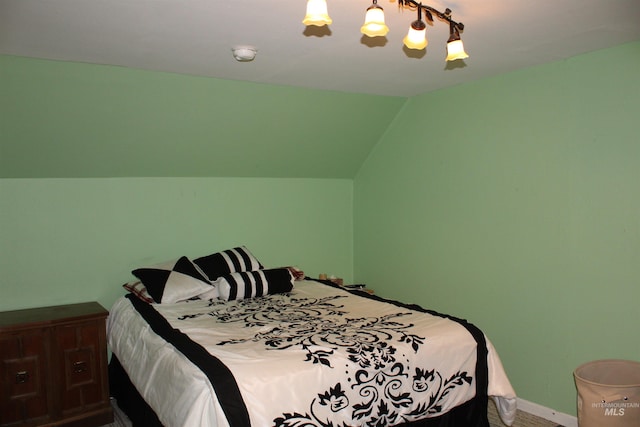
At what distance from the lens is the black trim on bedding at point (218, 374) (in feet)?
6.64

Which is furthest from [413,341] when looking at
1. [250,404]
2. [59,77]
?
[59,77]

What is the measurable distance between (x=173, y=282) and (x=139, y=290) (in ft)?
0.88

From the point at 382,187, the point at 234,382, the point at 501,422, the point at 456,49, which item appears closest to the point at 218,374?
the point at 234,382

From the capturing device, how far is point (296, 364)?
2.27 meters

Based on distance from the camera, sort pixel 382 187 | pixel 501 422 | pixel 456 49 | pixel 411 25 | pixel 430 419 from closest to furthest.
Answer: pixel 411 25
pixel 456 49
pixel 430 419
pixel 501 422
pixel 382 187

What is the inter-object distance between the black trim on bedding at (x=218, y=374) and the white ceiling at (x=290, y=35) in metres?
1.54

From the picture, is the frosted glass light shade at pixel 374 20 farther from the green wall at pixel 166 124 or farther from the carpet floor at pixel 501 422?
the carpet floor at pixel 501 422

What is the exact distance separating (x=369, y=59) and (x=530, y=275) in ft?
5.79

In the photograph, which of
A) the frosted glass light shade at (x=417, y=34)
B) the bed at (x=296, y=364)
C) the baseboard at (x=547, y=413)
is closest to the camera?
the frosted glass light shade at (x=417, y=34)

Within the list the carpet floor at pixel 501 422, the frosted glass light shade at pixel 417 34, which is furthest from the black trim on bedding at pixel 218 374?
the frosted glass light shade at pixel 417 34

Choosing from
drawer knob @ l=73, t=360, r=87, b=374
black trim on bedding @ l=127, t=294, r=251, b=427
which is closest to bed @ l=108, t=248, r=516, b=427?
black trim on bedding @ l=127, t=294, r=251, b=427

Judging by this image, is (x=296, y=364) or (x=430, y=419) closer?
(x=296, y=364)

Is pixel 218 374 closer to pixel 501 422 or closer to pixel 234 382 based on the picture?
pixel 234 382

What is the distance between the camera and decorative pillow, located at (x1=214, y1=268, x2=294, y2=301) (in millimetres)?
3531
